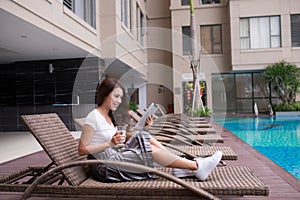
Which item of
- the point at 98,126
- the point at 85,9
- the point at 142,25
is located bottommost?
the point at 98,126

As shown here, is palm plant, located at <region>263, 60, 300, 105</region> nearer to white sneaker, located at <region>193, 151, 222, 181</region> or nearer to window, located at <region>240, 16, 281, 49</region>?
window, located at <region>240, 16, 281, 49</region>

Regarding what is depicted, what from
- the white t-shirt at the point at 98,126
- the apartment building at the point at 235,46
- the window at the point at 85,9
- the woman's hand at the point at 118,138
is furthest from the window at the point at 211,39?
the woman's hand at the point at 118,138

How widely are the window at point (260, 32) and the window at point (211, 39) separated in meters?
1.49

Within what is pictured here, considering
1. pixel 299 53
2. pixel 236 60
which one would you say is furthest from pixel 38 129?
pixel 299 53

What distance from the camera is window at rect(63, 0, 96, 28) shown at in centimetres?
874

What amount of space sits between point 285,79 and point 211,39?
508cm

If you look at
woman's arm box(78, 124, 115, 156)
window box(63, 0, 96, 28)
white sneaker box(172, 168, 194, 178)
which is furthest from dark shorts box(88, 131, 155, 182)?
window box(63, 0, 96, 28)

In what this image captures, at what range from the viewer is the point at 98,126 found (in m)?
2.49

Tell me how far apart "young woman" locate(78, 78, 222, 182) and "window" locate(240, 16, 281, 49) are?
16.1 m

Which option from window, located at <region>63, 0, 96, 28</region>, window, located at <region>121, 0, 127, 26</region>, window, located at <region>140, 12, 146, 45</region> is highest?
window, located at <region>140, 12, 146, 45</region>

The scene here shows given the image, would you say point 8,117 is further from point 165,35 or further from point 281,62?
point 281,62

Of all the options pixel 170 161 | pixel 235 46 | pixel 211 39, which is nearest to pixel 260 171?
pixel 170 161

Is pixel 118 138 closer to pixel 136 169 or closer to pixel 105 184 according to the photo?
pixel 136 169

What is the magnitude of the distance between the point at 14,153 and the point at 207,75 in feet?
47.1
